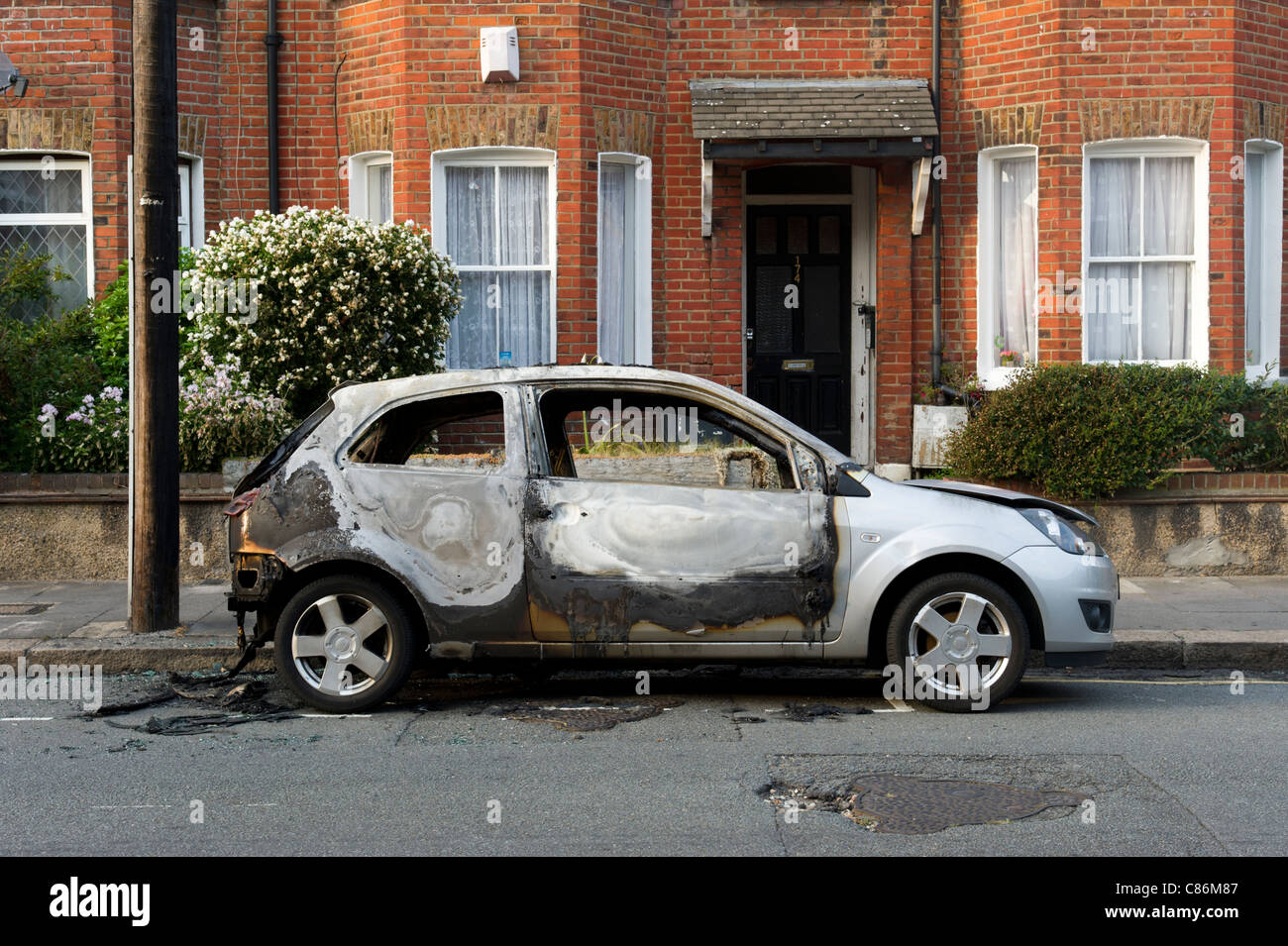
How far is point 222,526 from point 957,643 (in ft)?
21.5

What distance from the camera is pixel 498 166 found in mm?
14062

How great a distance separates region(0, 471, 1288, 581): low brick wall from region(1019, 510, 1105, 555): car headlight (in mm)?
4362

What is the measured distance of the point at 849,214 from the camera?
1518 cm

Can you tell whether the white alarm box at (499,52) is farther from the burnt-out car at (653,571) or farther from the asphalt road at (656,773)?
the asphalt road at (656,773)

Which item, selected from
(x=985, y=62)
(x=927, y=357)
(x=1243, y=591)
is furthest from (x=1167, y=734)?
(x=985, y=62)

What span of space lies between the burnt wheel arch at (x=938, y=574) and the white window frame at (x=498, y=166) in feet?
22.9

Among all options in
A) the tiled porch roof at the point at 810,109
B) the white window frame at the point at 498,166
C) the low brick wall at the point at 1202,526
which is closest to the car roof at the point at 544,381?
the low brick wall at the point at 1202,526

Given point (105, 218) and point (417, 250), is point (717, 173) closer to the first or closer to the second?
point (417, 250)

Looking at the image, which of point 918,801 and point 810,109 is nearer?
point 918,801

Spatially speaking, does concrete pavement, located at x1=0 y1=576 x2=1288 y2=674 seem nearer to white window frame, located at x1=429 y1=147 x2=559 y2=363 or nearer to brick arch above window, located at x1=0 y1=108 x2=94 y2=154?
white window frame, located at x1=429 y1=147 x2=559 y2=363

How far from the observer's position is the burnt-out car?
7.49 meters
